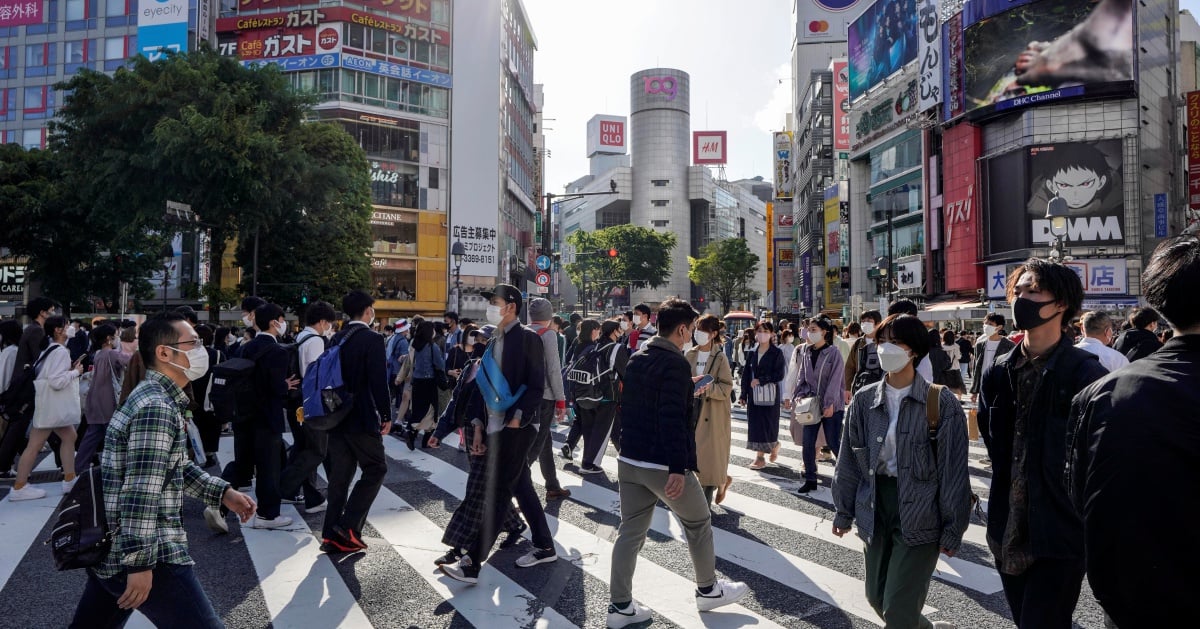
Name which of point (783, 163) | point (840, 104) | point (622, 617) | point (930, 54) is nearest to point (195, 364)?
point (622, 617)

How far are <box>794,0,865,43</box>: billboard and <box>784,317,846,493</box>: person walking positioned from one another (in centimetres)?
7122

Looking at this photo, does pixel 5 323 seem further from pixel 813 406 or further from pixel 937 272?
pixel 937 272

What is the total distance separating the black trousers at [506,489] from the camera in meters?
5.08

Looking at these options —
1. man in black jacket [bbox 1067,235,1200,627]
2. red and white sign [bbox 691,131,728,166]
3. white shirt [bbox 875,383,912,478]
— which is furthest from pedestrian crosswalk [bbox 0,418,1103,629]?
red and white sign [bbox 691,131,728,166]

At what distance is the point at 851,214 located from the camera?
153ft

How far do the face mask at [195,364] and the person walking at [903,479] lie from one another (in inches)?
112

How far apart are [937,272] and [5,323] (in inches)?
1487

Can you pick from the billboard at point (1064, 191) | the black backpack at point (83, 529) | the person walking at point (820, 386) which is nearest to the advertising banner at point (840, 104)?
the billboard at point (1064, 191)

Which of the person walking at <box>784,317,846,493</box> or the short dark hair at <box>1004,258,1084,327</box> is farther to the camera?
the person walking at <box>784,317,846,493</box>

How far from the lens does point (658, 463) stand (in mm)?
4297

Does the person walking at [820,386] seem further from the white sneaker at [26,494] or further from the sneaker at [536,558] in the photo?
the white sneaker at [26,494]

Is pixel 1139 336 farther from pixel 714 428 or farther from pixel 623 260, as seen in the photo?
pixel 623 260

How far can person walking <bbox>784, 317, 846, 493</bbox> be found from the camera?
8039mm

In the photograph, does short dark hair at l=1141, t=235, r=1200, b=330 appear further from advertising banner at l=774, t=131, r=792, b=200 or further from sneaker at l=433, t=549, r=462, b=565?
advertising banner at l=774, t=131, r=792, b=200
